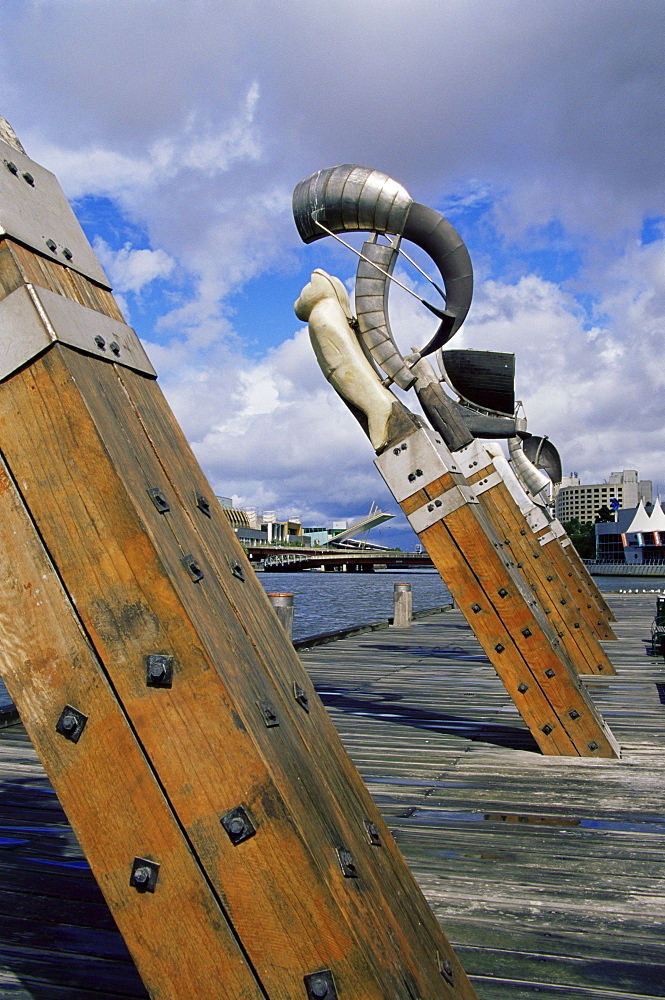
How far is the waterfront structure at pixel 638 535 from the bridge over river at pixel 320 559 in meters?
24.8

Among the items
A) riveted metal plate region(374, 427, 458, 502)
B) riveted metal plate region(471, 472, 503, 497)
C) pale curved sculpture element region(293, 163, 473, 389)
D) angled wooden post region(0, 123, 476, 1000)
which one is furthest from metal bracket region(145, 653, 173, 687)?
riveted metal plate region(471, 472, 503, 497)

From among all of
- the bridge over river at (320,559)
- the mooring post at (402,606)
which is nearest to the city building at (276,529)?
the bridge over river at (320,559)

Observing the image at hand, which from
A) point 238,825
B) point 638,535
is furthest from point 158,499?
point 638,535

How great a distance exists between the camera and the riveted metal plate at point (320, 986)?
187cm

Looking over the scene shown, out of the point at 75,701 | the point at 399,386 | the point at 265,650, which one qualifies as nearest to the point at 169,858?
the point at 75,701

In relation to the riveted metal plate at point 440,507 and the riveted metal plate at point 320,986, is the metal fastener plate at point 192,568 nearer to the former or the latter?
the riveted metal plate at point 320,986

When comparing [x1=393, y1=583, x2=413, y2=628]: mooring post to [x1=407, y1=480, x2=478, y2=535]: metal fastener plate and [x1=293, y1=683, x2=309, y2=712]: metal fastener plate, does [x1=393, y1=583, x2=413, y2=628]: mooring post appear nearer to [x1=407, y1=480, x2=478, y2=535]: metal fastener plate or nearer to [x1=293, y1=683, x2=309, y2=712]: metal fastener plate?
[x1=407, y1=480, x2=478, y2=535]: metal fastener plate

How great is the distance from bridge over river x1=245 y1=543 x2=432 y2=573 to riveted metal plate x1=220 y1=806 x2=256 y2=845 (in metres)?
89.0

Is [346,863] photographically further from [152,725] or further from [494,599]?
[494,599]

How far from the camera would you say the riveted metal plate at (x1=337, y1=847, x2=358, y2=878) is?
79.0 inches

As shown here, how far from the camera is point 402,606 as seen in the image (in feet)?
64.7

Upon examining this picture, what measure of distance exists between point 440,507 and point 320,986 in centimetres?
549

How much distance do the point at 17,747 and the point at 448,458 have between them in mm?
4321

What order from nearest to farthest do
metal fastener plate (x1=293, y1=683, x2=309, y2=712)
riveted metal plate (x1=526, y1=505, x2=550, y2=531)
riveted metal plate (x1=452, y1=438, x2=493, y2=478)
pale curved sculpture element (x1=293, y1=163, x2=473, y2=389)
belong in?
metal fastener plate (x1=293, y1=683, x2=309, y2=712)
pale curved sculpture element (x1=293, y1=163, x2=473, y2=389)
riveted metal plate (x1=452, y1=438, x2=493, y2=478)
riveted metal plate (x1=526, y1=505, x2=550, y2=531)
